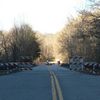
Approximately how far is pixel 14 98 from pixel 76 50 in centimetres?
9216

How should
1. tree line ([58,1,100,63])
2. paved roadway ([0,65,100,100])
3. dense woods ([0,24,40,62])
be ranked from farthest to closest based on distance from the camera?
1. dense woods ([0,24,40,62])
2. tree line ([58,1,100,63])
3. paved roadway ([0,65,100,100])

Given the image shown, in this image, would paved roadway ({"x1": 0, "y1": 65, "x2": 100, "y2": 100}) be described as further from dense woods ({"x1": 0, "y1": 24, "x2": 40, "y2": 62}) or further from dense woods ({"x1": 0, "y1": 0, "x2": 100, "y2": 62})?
dense woods ({"x1": 0, "y1": 24, "x2": 40, "y2": 62})

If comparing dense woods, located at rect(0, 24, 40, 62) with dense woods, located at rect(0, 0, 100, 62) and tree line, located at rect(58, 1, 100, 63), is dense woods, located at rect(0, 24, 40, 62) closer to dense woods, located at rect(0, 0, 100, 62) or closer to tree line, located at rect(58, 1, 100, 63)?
dense woods, located at rect(0, 0, 100, 62)

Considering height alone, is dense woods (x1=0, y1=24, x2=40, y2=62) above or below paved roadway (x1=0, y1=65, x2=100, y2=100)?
above

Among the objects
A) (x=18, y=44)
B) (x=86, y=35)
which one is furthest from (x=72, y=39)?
(x=86, y=35)

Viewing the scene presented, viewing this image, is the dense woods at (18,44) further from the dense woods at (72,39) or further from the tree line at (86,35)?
the tree line at (86,35)

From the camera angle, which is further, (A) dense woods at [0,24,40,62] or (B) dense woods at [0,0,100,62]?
(A) dense woods at [0,24,40,62]

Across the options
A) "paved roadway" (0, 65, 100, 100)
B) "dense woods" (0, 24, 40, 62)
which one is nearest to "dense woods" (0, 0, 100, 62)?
"dense woods" (0, 24, 40, 62)

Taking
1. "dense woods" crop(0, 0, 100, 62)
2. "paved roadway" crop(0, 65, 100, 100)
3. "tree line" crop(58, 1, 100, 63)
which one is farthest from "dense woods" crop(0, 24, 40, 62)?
"paved roadway" crop(0, 65, 100, 100)

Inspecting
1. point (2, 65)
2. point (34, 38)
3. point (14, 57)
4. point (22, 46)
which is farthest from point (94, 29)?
point (34, 38)

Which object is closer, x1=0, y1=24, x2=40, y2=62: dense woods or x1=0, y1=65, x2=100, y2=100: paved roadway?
x1=0, y1=65, x2=100, y2=100: paved roadway

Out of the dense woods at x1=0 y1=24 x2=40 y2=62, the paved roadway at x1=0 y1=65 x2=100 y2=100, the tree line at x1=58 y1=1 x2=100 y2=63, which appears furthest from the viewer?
the dense woods at x1=0 y1=24 x2=40 y2=62

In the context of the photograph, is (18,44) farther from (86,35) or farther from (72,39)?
(86,35)

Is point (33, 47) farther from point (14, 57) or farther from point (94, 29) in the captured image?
point (94, 29)
